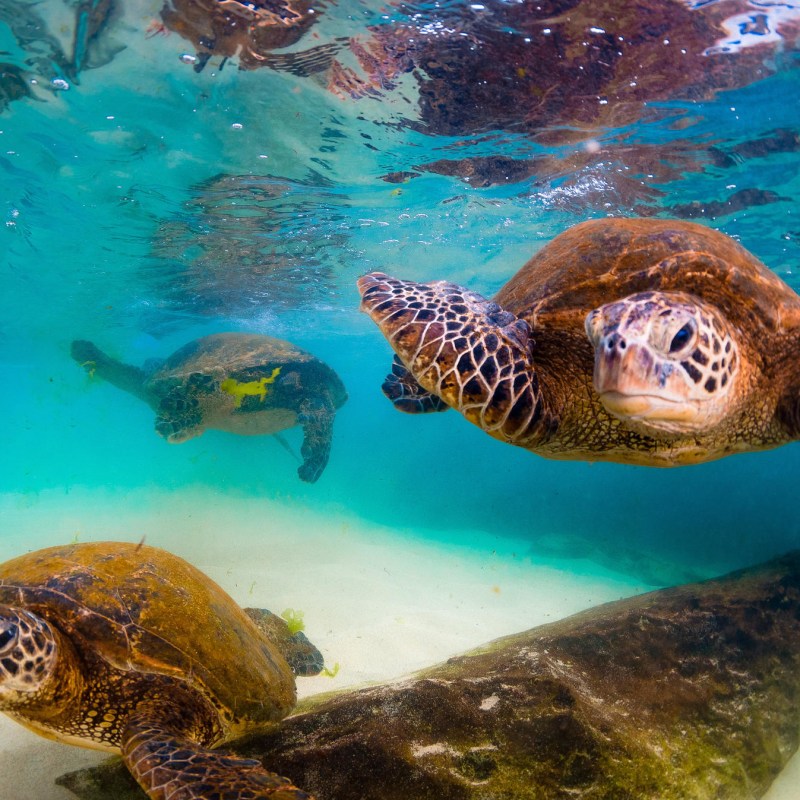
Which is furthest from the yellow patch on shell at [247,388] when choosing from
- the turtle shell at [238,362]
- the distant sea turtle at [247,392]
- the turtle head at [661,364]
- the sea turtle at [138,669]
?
the turtle head at [661,364]

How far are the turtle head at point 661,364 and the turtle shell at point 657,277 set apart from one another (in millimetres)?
570

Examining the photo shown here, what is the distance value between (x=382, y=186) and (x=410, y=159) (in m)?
1.41

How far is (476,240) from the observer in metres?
14.7

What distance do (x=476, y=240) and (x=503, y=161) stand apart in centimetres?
480

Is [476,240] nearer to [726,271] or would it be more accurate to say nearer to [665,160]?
[665,160]

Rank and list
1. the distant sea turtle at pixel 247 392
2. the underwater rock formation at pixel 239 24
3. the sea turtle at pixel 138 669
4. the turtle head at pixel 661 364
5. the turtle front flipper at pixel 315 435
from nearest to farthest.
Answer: the turtle head at pixel 661 364, the sea turtle at pixel 138 669, the underwater rock formation at pixel 239 24, the turtle front flipper at pixel 315 435, the distant sea turtle at pixel 247 392

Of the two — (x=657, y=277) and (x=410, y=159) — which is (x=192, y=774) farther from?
(x=410, y=159)

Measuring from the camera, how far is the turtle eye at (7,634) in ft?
7.50

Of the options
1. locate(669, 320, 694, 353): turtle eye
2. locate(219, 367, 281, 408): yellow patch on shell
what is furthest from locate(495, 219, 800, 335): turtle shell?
locate(219, 367, 281, 408): yellow patch on shell

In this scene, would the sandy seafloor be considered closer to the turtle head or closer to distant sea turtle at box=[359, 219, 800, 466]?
distant sea turtle at box=[359, 219, 800, 466]

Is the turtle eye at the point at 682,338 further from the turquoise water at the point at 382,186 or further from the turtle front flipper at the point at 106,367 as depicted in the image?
the turtle front flipper at the point at 106,367

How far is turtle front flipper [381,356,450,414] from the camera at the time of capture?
4.17 meters

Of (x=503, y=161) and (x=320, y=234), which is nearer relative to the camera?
(x=503, y=161)

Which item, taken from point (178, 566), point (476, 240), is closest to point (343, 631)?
point (178, 566)
